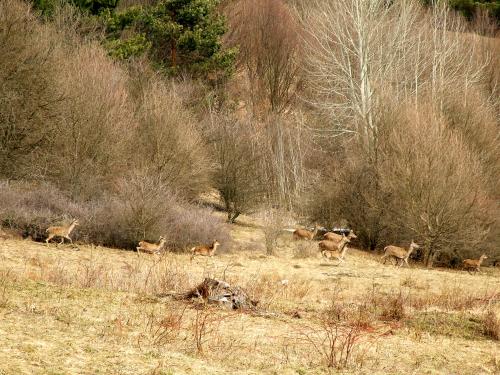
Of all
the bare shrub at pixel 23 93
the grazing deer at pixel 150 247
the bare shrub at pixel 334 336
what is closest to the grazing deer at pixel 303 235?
the grazing deer at pixel 150 247

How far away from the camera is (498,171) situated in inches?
1168

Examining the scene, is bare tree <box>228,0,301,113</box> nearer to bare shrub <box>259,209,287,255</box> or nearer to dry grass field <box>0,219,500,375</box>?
bare shrub <box>259,209,287,255</box>

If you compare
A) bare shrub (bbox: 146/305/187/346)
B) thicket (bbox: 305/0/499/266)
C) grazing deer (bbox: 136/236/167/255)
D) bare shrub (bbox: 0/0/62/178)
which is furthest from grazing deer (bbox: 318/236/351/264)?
bare shrub (bbox: 146/305/187/346)

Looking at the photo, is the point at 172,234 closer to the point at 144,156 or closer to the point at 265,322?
the point at 144,156

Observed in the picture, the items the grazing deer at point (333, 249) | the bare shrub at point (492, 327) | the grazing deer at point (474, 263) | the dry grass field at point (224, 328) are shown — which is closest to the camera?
the dry grass field at point (224, 328)

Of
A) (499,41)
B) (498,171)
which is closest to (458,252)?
(498,171)

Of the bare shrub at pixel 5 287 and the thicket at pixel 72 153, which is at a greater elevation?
the bare shrub at pixel 5 287

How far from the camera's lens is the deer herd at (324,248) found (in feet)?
65.1

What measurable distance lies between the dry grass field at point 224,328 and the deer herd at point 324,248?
2.58 metres

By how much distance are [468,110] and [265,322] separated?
22.7m

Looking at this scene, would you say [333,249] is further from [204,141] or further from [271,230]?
[204,141]

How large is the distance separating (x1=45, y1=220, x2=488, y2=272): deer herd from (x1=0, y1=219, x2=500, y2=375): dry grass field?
258 cm

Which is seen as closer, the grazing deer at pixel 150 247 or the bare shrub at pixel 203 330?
the bare shrub at pixel 203 330

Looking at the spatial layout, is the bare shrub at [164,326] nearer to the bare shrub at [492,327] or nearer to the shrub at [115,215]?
the bare shrub at [492,327]
